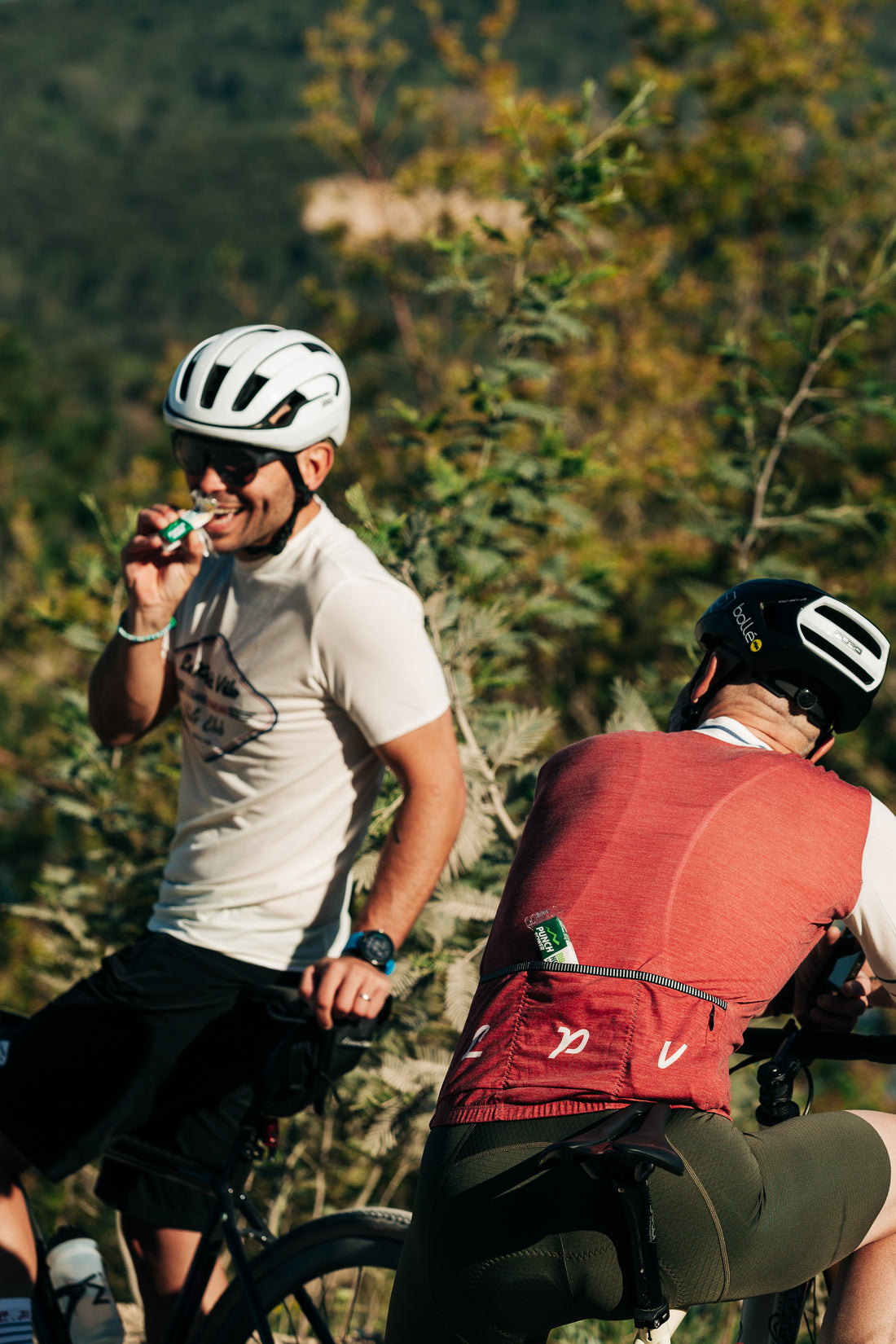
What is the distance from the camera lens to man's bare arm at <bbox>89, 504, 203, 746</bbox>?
250 cm

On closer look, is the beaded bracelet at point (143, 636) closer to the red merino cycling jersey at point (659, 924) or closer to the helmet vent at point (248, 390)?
the helmet vent at point (248, 390)

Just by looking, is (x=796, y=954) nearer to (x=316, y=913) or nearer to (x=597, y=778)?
(x=597, y=778)

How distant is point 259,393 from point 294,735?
2.31 feet

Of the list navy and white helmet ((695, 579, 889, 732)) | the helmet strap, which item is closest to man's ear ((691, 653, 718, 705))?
navy and white helmet ((695, 579, 889, 732))

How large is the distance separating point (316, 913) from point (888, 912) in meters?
1.07

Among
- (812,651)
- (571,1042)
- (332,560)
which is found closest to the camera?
(571,1042)

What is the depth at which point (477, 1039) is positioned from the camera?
1799mm

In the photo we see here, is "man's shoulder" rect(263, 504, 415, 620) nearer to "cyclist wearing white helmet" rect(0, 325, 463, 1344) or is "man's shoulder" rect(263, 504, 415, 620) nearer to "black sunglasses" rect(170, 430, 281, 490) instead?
"cyclist wearing white helmet" rect(0, 325, 463, 1344)

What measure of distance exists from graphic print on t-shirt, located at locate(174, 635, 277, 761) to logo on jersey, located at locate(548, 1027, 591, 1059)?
2.95 ft

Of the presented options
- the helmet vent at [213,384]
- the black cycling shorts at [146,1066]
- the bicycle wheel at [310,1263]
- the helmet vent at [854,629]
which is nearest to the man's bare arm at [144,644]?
the helmet vent at [213,384]

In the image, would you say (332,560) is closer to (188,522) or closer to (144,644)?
(188,522)

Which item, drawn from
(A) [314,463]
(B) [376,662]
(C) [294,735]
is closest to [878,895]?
(B) [376,662]

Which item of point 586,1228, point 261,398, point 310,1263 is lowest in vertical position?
point 310,1263

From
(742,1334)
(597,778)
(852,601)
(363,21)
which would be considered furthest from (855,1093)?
(363,21)
